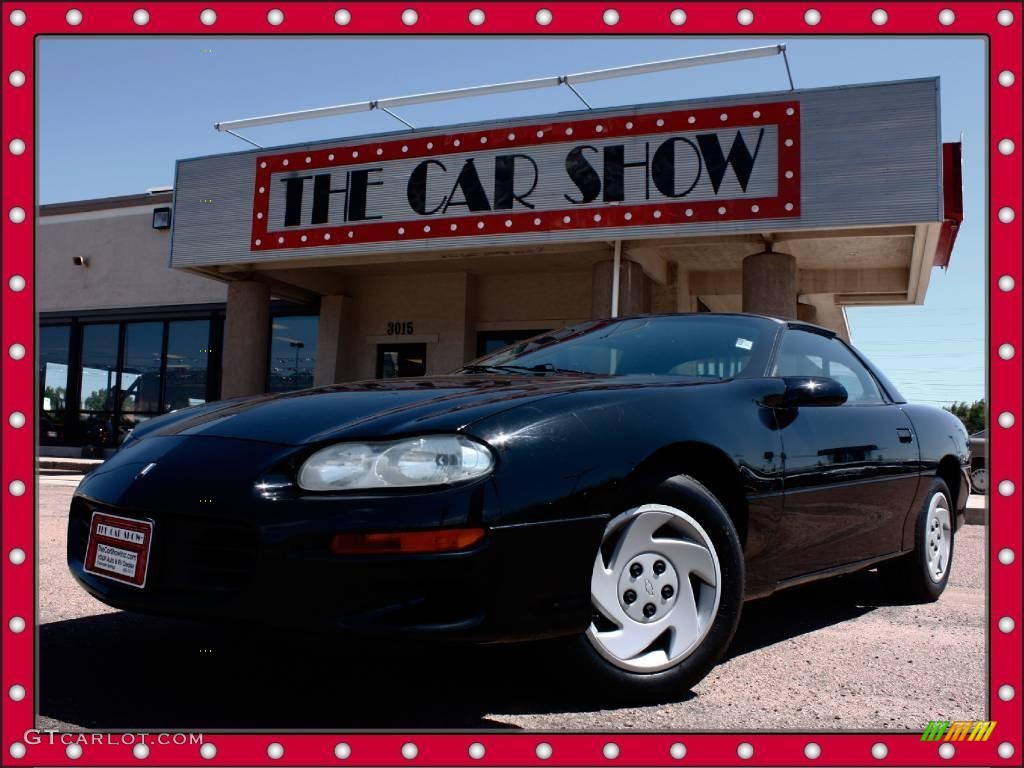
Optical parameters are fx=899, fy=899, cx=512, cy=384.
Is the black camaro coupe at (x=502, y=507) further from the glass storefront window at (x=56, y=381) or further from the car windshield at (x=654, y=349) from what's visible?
the glass storefront window at (x=56, y=381)

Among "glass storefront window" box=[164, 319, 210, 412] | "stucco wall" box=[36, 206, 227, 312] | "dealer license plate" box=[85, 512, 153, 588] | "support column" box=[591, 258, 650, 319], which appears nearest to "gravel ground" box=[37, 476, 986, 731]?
"dealer license plate" box=[85, 512, 153, 588]

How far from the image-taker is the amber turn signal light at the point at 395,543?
2051 millimetres

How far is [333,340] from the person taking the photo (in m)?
14.6

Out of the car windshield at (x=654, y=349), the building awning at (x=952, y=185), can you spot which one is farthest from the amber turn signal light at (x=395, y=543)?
the building awning at (x=952, y=185)

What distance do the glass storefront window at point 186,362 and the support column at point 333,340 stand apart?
9.42 feet

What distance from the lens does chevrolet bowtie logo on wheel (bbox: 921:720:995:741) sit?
173cm

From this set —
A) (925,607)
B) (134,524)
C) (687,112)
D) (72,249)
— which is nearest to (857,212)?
(687,112)

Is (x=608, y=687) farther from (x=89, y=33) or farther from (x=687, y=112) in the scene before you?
(x=687, y=112)

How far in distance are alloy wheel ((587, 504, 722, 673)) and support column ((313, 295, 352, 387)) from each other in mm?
12461

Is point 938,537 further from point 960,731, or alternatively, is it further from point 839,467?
point 960,731

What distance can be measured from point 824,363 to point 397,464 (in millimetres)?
2392

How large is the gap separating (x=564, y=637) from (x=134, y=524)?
114 cm

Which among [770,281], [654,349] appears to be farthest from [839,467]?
[770,281]

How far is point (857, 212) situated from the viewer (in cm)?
933
